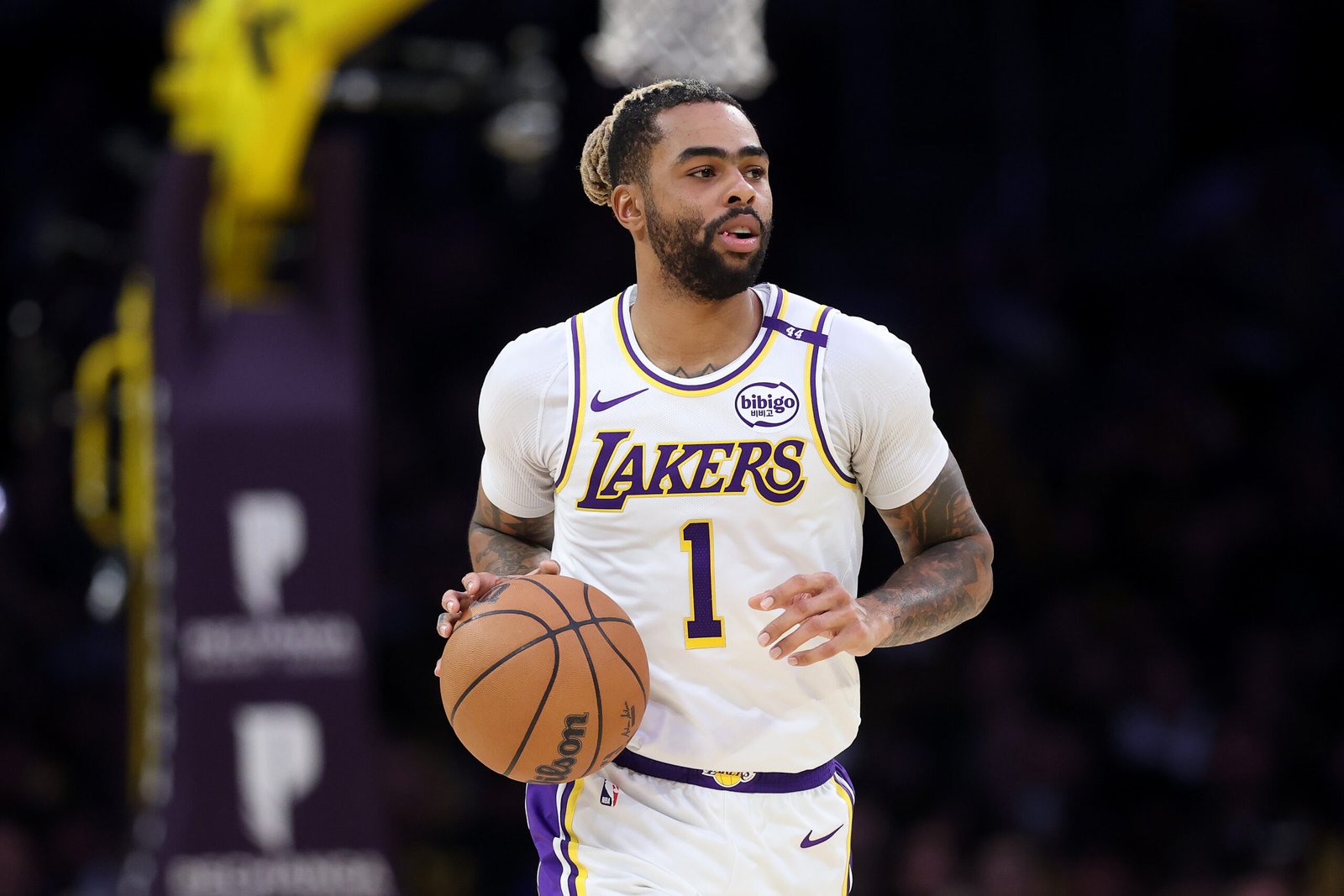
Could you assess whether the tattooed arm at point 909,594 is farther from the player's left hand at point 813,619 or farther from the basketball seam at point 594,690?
the basketball seam at point 594,690

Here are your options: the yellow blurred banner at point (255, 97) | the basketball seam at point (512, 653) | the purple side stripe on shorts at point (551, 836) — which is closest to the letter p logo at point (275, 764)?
the yellow blurred banner at point (255, 97)

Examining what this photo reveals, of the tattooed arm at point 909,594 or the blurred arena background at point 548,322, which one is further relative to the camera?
the blurred arena background at point 548,322

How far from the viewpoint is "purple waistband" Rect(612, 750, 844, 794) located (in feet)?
12.4

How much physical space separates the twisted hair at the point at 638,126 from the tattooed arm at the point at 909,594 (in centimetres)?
95

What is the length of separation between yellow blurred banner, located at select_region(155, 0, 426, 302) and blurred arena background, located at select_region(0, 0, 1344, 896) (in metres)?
0.03

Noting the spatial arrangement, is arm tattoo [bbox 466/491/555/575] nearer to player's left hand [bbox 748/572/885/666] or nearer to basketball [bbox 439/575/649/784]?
basketball [bbox 439/575/649/784]

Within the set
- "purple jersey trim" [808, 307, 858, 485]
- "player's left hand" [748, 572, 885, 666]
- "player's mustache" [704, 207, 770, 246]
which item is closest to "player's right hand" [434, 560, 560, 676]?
"player's left hand" [748, 572, 885, 666]

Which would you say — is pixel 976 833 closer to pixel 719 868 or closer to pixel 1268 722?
pixel 1268 722

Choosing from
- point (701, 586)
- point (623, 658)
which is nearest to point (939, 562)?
point (701, 586)

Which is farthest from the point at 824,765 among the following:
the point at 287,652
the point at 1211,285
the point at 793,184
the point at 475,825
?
the point at 793,184

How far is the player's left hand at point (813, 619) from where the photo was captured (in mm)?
3344

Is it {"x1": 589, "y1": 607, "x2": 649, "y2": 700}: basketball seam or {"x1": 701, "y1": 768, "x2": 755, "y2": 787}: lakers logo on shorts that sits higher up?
{"x1": 589, "y1": 607, "x2": 649, "y2": 700}: basketball seam

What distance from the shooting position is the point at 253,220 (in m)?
8.34

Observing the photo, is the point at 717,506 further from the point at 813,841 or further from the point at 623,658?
the point at 813,841
